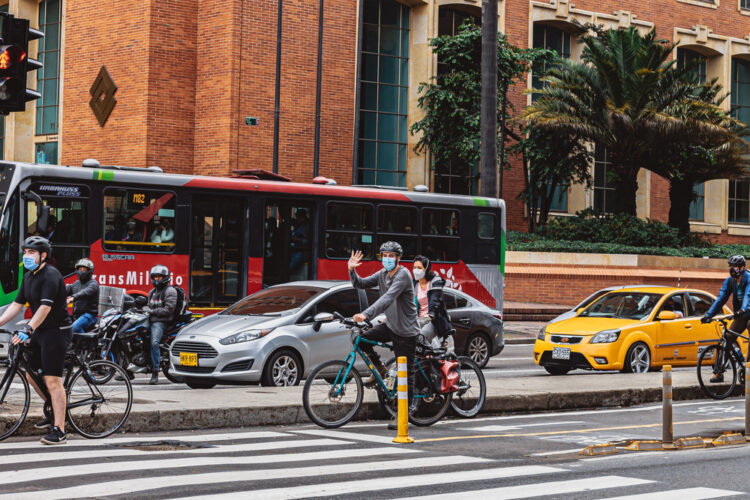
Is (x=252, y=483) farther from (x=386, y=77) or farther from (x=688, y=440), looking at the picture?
(x=386, y=77)

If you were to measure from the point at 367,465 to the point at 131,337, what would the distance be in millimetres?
7317

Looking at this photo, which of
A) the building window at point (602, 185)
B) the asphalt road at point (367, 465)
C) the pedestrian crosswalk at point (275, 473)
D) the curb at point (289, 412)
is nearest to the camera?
the pedestrian crosswalk at point (275, 473)

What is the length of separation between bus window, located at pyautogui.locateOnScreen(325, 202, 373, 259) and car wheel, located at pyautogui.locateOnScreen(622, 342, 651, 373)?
5807 mm

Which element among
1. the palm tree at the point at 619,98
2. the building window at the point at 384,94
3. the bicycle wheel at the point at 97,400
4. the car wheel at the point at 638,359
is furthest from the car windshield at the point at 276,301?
the building window at the point at 384,94

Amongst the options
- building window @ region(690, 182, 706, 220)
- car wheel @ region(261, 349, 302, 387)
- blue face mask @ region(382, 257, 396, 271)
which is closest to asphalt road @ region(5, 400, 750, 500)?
blue face mask @ region(382, 257, 396, 271)

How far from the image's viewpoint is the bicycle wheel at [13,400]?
9.70 m

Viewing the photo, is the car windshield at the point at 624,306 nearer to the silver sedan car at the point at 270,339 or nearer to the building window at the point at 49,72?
the silver sedan car at the point at 270,339

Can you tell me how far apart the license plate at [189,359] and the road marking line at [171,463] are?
15.5 feet

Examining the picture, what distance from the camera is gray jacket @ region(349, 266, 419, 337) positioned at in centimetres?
1087

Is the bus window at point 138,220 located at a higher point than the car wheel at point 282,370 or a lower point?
higher

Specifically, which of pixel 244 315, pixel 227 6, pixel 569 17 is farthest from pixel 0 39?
pixel 569 17

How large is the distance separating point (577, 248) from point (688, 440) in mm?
23535

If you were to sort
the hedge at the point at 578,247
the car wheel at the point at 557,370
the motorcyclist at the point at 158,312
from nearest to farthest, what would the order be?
the motorcyclist at the point at 158,312 → the car wheel at the point at 557,370 → the hedge at the point at 578,247

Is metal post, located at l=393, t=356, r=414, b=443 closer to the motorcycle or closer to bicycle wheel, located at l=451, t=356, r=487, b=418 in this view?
bicycle wheel, located at l=451, t=356, r=487, b=418
